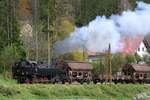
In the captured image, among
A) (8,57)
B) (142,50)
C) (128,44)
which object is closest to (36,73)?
(8,57)

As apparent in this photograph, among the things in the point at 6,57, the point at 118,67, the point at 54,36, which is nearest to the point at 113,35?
the point at 118,67

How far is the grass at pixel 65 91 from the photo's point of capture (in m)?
45.3

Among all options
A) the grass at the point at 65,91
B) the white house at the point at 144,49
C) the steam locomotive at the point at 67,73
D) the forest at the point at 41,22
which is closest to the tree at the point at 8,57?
the forest at the point at 41,22

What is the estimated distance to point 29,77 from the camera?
181ft

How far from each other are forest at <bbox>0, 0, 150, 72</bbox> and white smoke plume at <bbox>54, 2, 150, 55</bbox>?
6.87 m

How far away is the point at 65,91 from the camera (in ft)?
163

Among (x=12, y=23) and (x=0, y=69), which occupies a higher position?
(x=12, y=23)

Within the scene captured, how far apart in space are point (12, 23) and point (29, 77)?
35.9 meters

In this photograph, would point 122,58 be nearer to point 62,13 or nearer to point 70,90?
point 62,13

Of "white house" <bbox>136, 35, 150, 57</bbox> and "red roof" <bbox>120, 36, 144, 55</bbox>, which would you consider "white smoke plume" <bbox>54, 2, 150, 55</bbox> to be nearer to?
"red roof" <bbox>120, 36, 144, 55</bbox>

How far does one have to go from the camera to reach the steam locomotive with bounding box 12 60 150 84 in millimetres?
55625

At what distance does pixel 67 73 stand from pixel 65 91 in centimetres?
868

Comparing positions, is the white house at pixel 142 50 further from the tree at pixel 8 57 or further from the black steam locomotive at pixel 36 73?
the black steam locomotive at pixel 36 73

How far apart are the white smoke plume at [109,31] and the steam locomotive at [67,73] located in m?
4.96
